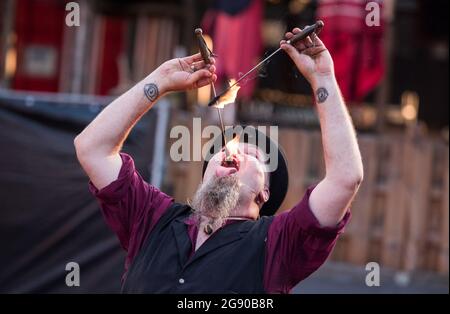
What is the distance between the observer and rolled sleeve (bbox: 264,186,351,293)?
2.97m

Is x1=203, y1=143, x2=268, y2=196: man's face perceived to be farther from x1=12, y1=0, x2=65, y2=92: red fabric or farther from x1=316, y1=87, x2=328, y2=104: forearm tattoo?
x1=12, y1=0, x2=65, y2=92: red fabric

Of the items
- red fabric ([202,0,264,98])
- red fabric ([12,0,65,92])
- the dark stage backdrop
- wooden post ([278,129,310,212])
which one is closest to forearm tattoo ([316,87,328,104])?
the dark stage backdrop

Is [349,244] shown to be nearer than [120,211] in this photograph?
No

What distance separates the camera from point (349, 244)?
850 centimetres

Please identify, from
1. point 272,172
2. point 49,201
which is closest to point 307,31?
point 272,172

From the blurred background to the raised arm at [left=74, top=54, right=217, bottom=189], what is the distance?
261mm

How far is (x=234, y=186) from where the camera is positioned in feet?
10.6

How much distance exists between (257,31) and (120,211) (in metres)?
6.50

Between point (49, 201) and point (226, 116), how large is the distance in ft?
14.3

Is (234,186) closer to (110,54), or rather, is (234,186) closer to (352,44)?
(352,44)
